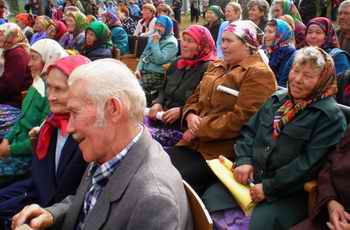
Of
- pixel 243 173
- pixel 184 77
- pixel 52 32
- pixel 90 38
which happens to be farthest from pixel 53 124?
pixel 52 32

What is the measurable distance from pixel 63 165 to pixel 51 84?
0.52m

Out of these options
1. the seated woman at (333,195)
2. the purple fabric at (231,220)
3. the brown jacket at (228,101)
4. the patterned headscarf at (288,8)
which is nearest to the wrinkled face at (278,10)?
the patterned headscarf at (288,8)

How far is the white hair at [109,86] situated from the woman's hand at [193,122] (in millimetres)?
1634

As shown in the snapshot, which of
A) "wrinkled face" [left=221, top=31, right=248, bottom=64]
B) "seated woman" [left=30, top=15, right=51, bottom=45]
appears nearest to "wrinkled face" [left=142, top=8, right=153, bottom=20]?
"seated woman" [left=30, top=15, right=51, bottom=45]

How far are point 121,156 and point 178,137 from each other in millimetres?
2026

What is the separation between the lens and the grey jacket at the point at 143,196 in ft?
4.58

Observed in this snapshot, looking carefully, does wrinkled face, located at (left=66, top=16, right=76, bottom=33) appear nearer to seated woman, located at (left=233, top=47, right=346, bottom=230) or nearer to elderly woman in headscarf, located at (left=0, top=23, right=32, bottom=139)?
elderly woman in headscarf, located at (left=0, top=23, right=32, bottom=139)

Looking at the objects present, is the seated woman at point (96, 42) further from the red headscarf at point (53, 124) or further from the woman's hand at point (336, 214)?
the woman's hand at point (336, 214)

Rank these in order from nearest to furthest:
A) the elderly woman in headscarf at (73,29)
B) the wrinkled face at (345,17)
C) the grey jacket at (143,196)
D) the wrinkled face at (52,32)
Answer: the grey jacket at (143,196) → the wrinkled face at (345,17) → the elderly woman in headscarf at (73,29) → the wrinkled face at (52,32)

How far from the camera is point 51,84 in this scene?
254cm

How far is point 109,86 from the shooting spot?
1.54m

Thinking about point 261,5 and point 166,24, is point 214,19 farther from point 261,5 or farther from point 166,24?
point 166,24

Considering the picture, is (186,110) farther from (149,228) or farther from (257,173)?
(149,228)

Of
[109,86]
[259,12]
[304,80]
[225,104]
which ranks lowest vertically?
[225,104]
